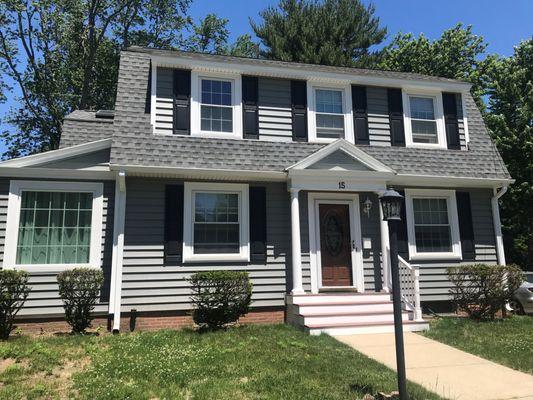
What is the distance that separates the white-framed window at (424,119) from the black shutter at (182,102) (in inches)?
212

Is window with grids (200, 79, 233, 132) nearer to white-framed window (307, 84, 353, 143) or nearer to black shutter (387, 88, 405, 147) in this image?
white-framed window (307, 84, 353, 143)

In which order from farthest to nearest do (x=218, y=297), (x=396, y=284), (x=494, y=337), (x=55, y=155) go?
(x=55, y=155), (x=218, y=297), (x=494, y=337), (x=396, y=284)

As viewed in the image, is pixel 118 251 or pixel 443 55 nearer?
pixel 118 251

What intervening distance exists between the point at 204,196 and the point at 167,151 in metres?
1.22

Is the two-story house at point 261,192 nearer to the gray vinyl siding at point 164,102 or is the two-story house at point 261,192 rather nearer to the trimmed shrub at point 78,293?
the gray vinyl siding at point 164,102

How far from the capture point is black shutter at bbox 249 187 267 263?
9.44 meters

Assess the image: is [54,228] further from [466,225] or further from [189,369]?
[466,225]

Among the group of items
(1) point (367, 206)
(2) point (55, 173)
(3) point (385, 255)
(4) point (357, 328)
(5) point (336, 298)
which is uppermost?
(2) point (55, 173)

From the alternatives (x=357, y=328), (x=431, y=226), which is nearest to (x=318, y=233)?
(x=357, y=328)

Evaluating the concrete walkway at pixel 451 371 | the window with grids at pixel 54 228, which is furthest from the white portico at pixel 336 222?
the window with grids at pixel 54 228

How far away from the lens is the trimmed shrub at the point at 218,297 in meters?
8.09

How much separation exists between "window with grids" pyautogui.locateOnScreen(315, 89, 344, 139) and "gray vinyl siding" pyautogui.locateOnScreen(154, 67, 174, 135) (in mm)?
3440

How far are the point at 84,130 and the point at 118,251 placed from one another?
11.5 ft

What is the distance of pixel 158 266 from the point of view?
8.91m
